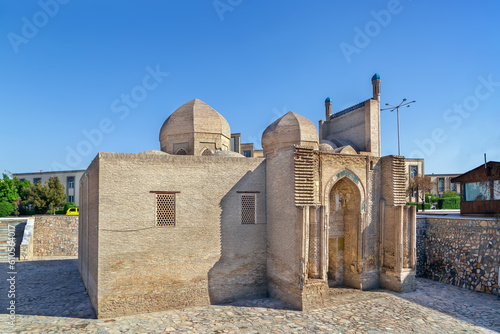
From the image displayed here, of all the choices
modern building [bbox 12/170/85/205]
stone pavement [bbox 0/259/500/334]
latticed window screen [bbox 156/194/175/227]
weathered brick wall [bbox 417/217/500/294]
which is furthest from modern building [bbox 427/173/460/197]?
modern building [bbox 12/170/85/205]

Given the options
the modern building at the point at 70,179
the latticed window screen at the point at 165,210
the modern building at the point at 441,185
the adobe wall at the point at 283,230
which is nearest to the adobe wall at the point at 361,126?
the adobe wall at the point at 283,230

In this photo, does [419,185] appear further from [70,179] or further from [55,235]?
[70,179]

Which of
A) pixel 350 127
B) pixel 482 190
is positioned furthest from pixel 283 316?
pixel 482 190

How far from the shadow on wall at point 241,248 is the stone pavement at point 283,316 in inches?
20.8

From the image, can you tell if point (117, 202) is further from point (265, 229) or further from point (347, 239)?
point (347, 239)

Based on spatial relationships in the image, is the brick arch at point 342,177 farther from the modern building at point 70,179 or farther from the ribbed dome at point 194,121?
the modern building at point 70,179

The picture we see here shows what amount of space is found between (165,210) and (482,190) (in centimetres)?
1442

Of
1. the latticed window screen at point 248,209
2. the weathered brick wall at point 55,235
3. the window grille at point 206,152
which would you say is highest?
the window grille at point 206,152

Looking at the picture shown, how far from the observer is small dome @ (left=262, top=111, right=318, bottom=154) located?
51.3 ft

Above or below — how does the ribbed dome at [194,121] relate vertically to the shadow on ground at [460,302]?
above

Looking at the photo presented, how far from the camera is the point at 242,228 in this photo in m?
11.8

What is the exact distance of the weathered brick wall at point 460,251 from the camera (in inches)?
482

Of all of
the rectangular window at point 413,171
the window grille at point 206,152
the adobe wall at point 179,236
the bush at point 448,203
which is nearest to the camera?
the adobe wall at point 179,236

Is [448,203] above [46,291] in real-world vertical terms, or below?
above
